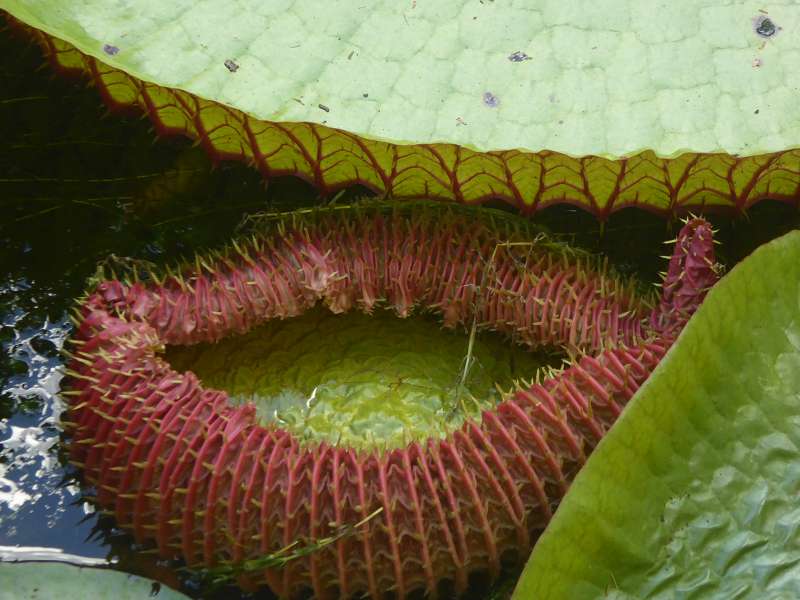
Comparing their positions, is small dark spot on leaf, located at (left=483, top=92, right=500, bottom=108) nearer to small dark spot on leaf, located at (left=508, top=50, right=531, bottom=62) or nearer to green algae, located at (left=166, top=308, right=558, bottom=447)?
small dark spot on leaf, located at (left=508, top=50, right=531, bottom=62)

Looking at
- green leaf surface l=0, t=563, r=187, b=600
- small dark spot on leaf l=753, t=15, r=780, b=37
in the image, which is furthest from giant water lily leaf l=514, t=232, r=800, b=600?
green leaf surface l=0, t=563, r=187, b=600

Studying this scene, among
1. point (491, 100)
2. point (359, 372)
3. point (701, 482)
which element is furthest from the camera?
point (359, 372)

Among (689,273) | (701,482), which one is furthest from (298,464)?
(689,273)

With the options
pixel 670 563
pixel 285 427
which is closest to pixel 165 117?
pixel 285 427

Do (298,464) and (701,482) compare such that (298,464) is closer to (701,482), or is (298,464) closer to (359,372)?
(359,372)

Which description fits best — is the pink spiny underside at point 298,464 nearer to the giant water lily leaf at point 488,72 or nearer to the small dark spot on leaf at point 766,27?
the giant water lily leaf at point 488,72

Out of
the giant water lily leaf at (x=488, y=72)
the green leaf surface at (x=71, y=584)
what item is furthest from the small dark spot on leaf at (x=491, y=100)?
the green leaf surface at (x=71, y=584)

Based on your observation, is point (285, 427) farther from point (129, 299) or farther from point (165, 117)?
point (165, 117)

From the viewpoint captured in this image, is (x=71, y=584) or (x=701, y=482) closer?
(x=701, y=482)
